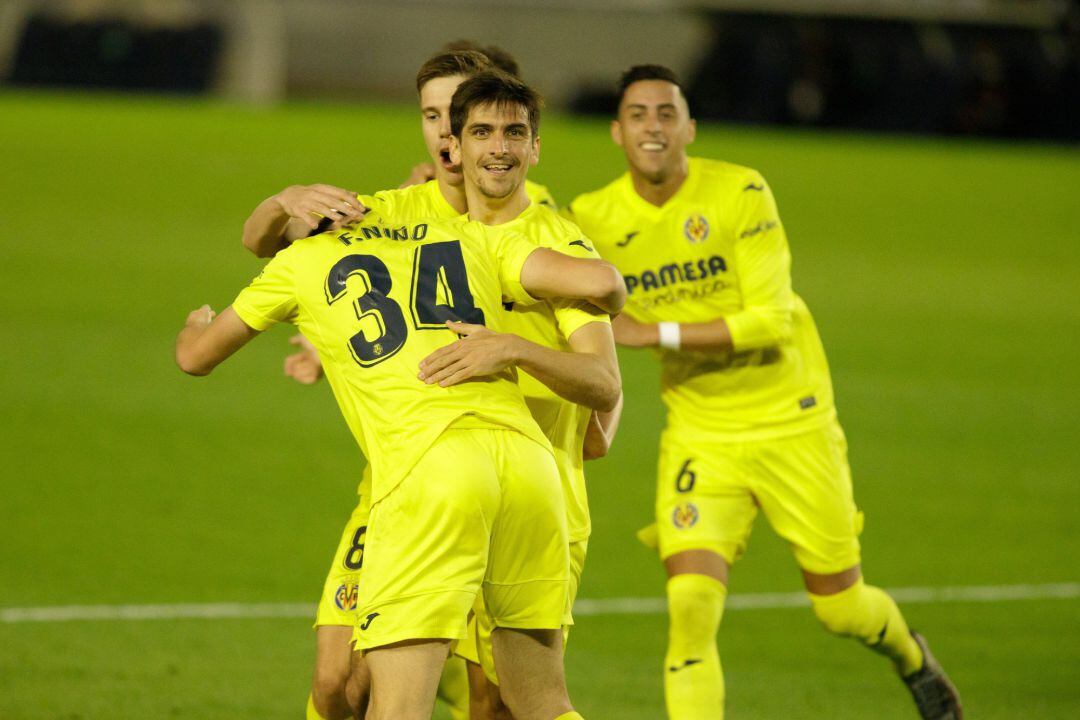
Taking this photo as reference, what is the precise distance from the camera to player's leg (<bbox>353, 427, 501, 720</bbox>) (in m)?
4.39

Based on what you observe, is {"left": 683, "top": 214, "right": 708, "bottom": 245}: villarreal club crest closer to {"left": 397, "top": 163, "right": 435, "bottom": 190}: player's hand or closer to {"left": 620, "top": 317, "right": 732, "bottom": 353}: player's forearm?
{"left": 620, "top": 317, "right": 732, "bottom": 353}: player's forearm

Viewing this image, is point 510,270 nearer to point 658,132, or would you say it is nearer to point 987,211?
point 658,132

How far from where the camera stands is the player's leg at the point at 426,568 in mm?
4391

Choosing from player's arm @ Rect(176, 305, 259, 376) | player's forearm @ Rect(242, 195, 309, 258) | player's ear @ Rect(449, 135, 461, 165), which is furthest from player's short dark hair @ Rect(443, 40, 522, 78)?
player's arm @ Rect(176, 305, 259, 376)

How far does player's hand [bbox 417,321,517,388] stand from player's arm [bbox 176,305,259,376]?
0.59 meters

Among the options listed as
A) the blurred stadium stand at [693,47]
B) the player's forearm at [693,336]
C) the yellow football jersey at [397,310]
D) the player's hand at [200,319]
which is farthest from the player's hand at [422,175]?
the blurred stadium stand at [693,47]

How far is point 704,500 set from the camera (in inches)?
263

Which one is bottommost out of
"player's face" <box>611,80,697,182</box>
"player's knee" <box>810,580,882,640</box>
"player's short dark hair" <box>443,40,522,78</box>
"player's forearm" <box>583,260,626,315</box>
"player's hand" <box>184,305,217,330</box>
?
"player's knee" <box>810,580,882,640</box>

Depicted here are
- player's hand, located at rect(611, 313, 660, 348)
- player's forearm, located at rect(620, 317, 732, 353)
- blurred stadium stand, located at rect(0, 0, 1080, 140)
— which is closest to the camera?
player's hand, located at rect(611, 313, 660, 348)

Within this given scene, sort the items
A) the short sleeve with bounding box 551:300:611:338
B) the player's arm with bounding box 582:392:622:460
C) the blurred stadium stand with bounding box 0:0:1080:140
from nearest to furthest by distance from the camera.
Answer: the short sleeve with bounding box 551:300:611:338
the player's arm with bounding box 582:392:622:460
the blurred stadium stand with bounding box 0:0:1080:140

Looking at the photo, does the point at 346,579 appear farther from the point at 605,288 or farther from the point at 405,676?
the point at 605,288

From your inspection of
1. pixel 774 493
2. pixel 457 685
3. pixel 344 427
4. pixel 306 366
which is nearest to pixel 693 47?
pixel 344 427

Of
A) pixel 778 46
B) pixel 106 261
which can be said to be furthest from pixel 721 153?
pixel 106 261

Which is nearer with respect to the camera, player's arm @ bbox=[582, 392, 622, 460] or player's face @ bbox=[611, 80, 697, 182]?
player's arm @ bbox=[582, 392, 622, 460]
